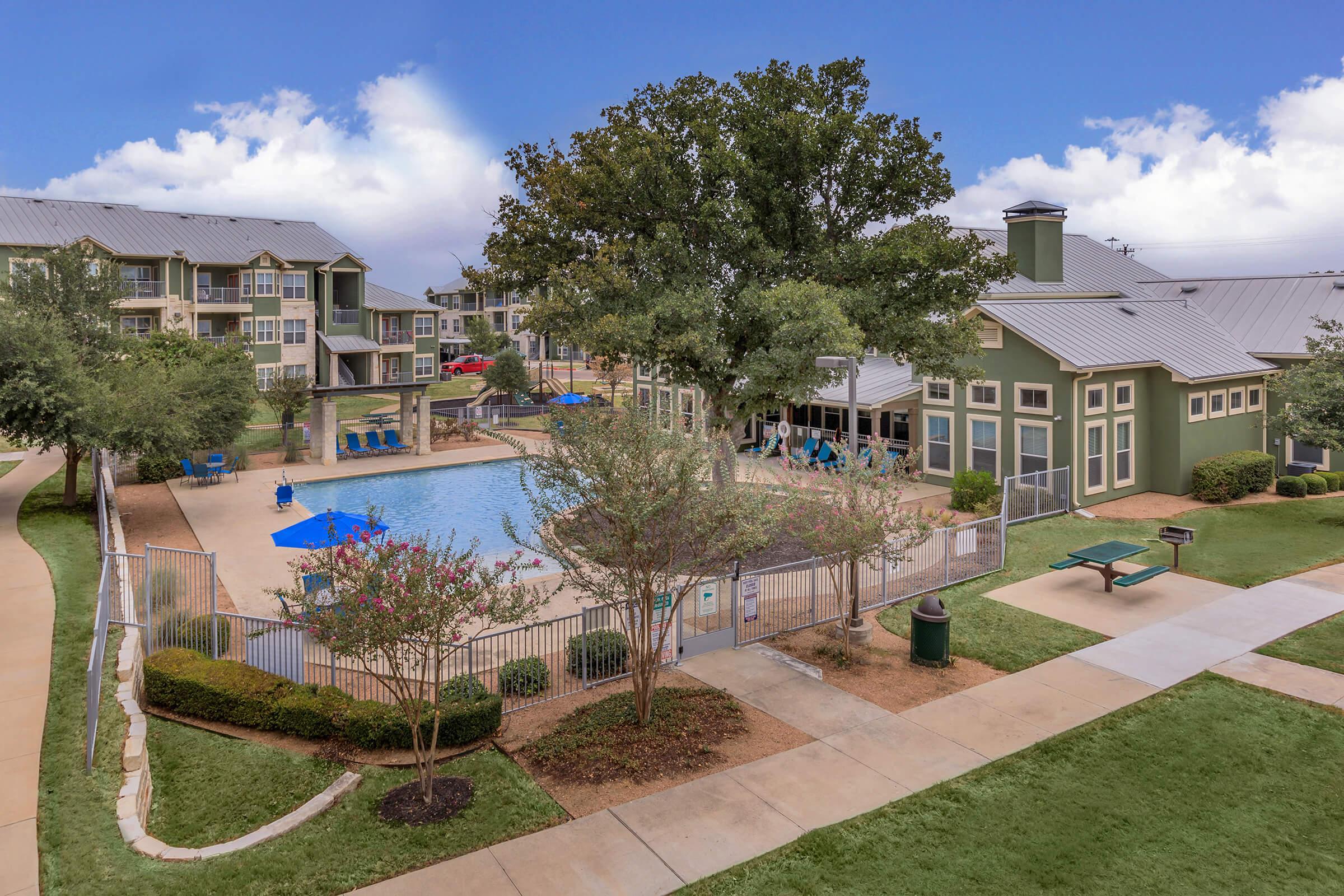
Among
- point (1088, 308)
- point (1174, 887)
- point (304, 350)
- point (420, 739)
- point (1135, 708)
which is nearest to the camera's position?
point (1174, 887)

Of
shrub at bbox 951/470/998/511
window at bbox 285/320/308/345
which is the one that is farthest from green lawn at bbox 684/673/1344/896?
window at bbox 285/320/308/345

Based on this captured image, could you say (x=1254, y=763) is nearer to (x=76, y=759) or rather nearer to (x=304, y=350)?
(x=76, y=759)

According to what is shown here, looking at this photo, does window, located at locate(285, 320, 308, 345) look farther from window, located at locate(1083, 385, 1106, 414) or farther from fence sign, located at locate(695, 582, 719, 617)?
fence sign, located at locate(695, 582, 719, 617)

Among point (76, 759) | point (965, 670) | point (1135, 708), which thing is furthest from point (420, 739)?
point (1135, 708)

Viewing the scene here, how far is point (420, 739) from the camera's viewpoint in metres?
11.1

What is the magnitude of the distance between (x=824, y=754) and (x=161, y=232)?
178ft

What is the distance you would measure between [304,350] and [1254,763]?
54.3 metres

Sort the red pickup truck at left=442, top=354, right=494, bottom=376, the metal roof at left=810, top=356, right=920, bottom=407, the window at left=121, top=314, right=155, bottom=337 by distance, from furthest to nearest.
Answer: the red pickup truck at left=442, top=354, right=494, bottom=376 → the window at left=121, top=314, right=155, bottom=337 → the metal roof at left=810, top=356, right=920, bottom=407

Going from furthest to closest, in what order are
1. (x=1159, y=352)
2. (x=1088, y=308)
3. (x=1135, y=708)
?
(x=1088, y=308) → (x=1159, y=352) → (x=1135, y=708)

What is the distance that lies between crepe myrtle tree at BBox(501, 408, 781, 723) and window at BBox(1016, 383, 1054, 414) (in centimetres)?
1721

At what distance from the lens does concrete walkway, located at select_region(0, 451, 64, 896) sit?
27.6ft

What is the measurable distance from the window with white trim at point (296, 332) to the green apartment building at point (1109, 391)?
35.7 m

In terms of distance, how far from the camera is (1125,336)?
91.8ft

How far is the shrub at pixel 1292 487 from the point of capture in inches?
1057
